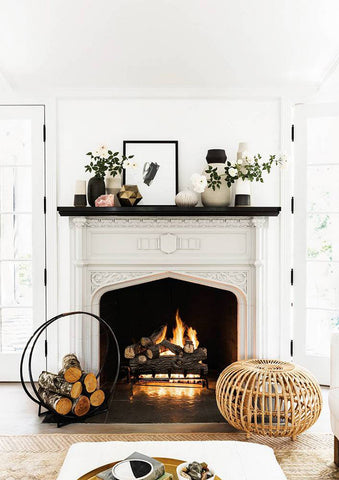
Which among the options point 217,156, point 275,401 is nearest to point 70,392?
point 275,401

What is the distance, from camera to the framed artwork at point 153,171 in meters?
3.47

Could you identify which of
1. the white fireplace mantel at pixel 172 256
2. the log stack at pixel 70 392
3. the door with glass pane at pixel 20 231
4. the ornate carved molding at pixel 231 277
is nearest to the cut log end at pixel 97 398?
the log stack at pixel 70 392

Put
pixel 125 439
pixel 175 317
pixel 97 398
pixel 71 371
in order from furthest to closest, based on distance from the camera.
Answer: pixel 175 317 < pixel 97 398 < pixel 71 371 < pixel 125 439

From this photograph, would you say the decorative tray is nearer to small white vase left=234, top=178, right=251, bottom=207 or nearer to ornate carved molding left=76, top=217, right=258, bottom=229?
ornate carved molding left=76, top=217, right=258, bottom=229

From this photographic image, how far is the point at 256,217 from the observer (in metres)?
3.28

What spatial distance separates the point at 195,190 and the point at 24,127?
1.53m

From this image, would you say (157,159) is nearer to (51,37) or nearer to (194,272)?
(194,272)

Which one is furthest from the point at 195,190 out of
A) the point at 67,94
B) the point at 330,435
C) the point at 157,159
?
the point at 330,435

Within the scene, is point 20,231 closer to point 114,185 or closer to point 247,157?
point 114,185

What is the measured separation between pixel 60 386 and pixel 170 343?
1.00 metres

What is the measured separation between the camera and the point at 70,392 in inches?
115

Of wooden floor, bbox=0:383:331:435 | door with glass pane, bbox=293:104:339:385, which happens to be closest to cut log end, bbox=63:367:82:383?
wooden floor, bbox=0:383:331:435

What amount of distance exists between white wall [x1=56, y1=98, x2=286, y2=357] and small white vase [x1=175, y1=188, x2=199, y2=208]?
0.80ft

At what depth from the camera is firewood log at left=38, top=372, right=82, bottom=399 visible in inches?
115
